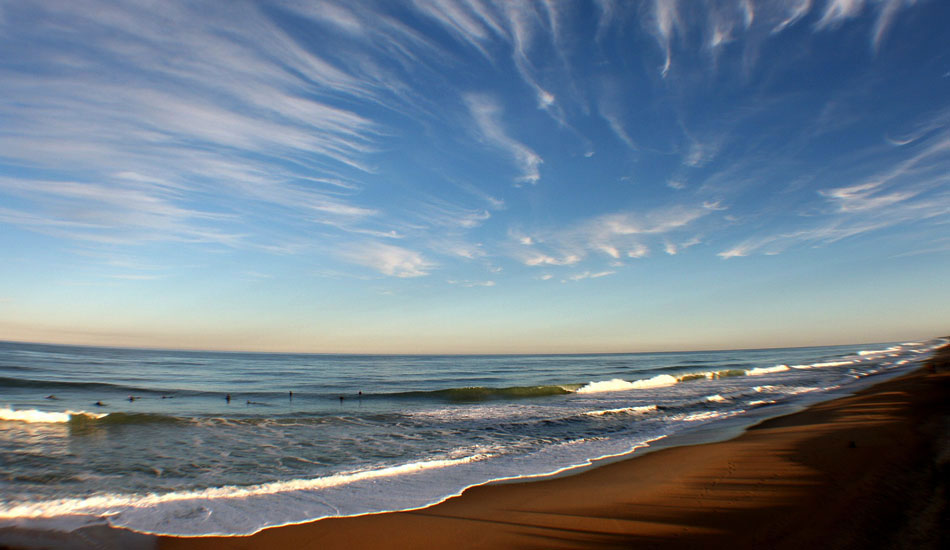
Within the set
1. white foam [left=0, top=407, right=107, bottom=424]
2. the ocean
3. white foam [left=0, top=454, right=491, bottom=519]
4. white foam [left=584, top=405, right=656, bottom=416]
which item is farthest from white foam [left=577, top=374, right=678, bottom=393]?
white foam [left=0, top=407, right=107, bottom=424]

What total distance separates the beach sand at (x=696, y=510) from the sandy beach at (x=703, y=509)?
0.06 feet

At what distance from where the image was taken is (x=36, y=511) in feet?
22.2

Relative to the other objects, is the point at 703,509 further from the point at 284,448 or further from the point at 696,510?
the point at 284,448

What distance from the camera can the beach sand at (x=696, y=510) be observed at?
18.0ft

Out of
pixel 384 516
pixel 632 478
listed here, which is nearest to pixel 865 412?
pixel 632 478

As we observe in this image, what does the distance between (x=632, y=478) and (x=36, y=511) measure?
10321 millimetres

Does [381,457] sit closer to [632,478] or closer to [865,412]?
[632,478]

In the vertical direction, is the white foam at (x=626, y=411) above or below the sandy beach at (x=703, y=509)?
below

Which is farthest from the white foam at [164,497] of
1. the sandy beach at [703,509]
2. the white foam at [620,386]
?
the white foam at [620,386]

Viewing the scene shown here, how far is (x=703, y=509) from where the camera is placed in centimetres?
659

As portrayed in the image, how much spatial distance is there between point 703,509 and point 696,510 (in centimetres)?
12

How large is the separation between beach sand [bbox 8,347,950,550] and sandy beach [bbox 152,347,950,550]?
0.02m

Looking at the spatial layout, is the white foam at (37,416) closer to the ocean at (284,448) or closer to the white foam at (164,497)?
the ocean at (284,448)

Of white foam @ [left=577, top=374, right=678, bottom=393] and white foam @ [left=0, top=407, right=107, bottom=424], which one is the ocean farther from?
white foam @ [left=577, top=374, right=678, bottom=393]
